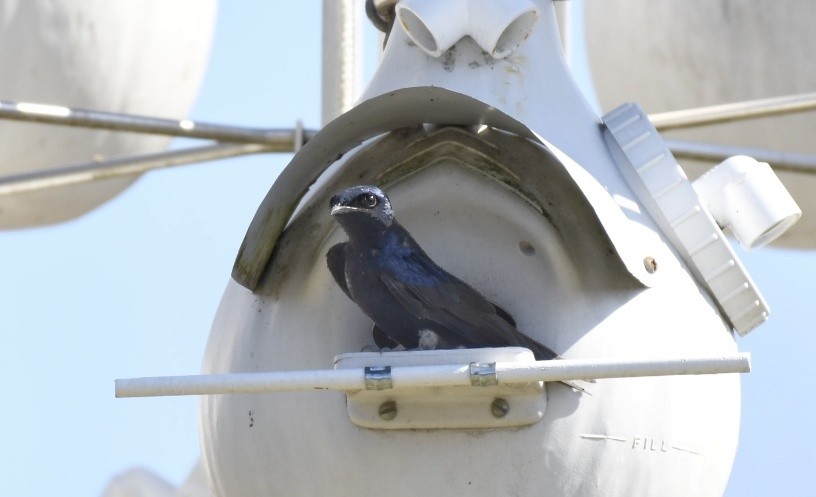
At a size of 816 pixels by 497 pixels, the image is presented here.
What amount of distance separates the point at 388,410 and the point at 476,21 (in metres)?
0.60

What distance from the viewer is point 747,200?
2.33 meters

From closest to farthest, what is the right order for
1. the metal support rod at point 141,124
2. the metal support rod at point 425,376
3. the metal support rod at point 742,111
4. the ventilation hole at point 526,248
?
the metal support rod at point 425,376 → the ventilation hole at point 526,248 → the metal support rod at point 141,124 → the metal support rod at point 742,111

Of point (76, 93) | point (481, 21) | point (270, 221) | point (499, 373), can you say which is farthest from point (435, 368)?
point (76, 93)

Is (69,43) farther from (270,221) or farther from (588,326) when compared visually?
(588,326)

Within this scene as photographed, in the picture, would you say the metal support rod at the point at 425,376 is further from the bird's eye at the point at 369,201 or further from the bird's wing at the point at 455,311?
the bird's eye at the point at 369,201

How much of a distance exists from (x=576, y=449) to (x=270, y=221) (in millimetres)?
488

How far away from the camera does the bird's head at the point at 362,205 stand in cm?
202

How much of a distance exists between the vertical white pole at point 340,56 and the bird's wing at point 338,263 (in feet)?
4.08

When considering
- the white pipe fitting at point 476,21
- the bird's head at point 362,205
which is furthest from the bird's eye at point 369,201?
the white pipe fitting at point 476,21

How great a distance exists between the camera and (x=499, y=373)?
186 centimetres

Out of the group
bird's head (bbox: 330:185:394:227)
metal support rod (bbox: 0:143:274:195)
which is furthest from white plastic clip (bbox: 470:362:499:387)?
metal support rod (bbox: 0:143:274:195)

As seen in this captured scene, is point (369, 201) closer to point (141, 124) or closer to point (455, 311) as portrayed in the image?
point (455, 311)

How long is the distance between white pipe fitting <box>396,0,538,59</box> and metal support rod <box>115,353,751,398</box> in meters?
0.63

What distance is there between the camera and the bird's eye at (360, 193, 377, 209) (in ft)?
6.63
